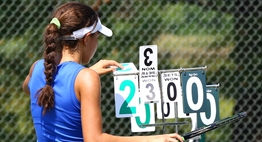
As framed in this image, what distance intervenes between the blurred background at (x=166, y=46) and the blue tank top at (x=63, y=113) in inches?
96.5

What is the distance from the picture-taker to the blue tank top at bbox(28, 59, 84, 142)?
231 cm

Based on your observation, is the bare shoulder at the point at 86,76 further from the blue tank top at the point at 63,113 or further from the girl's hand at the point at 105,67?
the girl's hand at the point at 105,67

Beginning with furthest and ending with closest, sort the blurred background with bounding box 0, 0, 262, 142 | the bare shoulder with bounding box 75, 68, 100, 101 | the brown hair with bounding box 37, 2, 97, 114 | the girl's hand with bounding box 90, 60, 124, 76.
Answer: the blurred background with bounding box 0, 0, 262, 142 < the girl's hand with bounding box 90, 60, 124, 76 < the brown hair with bounding box 37, 2, 97, 114 < the bare shoulder with bounding box 75, 68, 100, 101

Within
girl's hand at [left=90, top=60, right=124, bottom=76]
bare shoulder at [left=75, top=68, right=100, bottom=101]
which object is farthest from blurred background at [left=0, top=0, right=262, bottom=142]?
bare shoulder at [left=75, top=68, right=100, bottom=101]

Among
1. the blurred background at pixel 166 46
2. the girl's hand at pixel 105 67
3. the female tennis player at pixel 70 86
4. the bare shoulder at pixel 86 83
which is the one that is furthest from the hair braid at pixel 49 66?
the blurred background at pixel 166 46

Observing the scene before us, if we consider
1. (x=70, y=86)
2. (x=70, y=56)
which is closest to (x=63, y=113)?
(x=70, y=86)

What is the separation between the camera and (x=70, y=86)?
230 cm

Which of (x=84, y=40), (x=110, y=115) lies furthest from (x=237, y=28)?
(x=84, y=40)

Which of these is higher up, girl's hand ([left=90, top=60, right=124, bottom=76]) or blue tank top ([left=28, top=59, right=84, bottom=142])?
girl's hand ([left=90, top=60, right=124, bottom=76])

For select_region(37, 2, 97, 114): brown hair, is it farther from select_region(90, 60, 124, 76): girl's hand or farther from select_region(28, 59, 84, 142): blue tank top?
select_region(90, 60, 124, 76): girl's hand

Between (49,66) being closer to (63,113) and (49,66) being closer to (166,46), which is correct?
(63,113)

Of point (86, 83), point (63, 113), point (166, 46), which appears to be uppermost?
point (166, 46)

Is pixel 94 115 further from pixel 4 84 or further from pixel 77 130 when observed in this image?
pixel 4 84

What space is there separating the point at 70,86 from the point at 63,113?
10 cm
